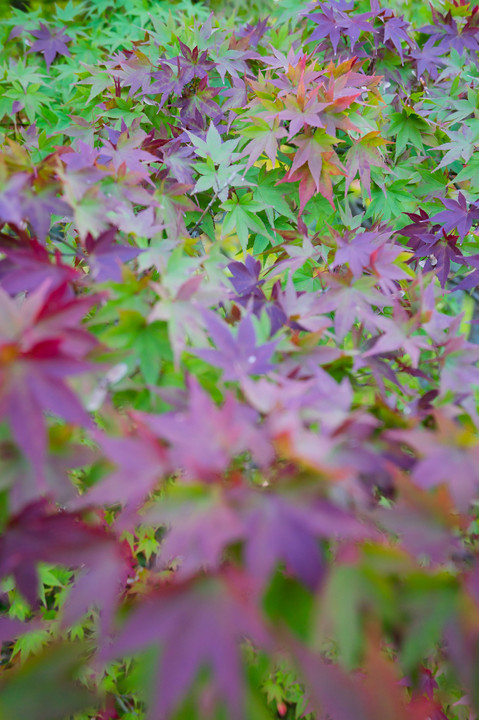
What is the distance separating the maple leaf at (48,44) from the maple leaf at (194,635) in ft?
8.56

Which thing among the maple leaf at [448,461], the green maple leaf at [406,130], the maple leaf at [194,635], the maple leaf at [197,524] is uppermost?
the green maple leaf at [406,130]

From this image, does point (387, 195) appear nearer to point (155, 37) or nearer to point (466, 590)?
point (155, 37)

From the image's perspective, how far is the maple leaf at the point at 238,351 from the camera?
0.85 metres

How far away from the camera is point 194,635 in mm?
592

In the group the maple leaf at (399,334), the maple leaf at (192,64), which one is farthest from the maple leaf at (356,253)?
the maple leaf at (192,64)

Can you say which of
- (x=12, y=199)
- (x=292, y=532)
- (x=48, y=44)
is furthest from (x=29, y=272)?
(x=48, y=44)

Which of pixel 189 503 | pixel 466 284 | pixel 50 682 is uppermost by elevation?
pixel 189 503

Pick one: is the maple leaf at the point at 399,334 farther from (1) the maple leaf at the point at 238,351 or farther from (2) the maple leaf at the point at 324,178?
(2) the maple leaf at the point at 324,178

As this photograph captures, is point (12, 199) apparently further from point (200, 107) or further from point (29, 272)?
point (200, 107)

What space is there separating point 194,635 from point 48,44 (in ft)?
9.05

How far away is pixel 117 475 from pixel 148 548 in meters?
1.47

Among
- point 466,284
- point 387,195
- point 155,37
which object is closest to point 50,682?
point 466,284

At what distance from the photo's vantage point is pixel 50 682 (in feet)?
2.29

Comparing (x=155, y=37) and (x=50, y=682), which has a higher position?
(x=155, y=37)
